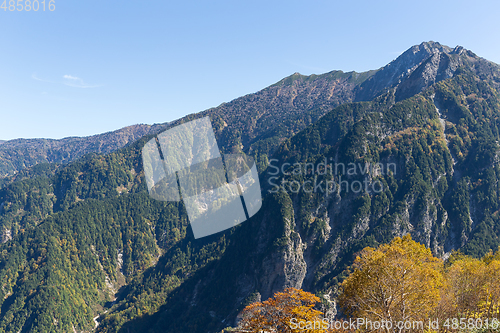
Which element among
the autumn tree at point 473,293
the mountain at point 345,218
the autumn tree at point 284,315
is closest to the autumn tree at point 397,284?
the autumn tree at point 284,315

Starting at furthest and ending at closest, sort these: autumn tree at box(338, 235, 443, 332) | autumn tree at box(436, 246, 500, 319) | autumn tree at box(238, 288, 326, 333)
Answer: autumn tree at box(436, 246, 500, 319) → autumn tree at box(238, 288, 326, 333) → autumn tree at box(338, 235, 443, 332)

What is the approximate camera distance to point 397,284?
26.6 metres

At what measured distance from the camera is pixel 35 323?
529ft

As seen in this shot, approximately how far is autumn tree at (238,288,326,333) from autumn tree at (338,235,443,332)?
4.36 metres

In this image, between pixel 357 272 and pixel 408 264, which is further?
pixel 357 272

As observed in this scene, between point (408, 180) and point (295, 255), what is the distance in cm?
6232

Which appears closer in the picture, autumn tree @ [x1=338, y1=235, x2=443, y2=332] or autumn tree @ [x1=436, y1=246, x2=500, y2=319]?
Answer: autumn tree @ [x1=338, y1=235, x2=443, y2=332]

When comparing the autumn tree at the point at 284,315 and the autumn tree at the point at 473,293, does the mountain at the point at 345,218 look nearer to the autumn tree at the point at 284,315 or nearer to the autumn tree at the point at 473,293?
the autumn tree at the point at 473,293

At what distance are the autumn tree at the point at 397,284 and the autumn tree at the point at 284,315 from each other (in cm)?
436

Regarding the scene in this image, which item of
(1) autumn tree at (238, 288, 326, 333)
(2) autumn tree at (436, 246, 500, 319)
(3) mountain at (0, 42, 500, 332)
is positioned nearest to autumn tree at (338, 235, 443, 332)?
(1) autumn tree at (238, 288, 326, 333)

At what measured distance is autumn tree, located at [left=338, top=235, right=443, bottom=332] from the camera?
26.6 meters

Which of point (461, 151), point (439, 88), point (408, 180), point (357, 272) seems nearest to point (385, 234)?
point (408, 180)

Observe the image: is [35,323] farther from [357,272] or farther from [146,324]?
[357,272]

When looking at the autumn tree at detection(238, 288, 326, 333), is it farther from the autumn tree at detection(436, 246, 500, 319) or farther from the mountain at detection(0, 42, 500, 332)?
the mountain at detection(0, 42, 500, 332)
